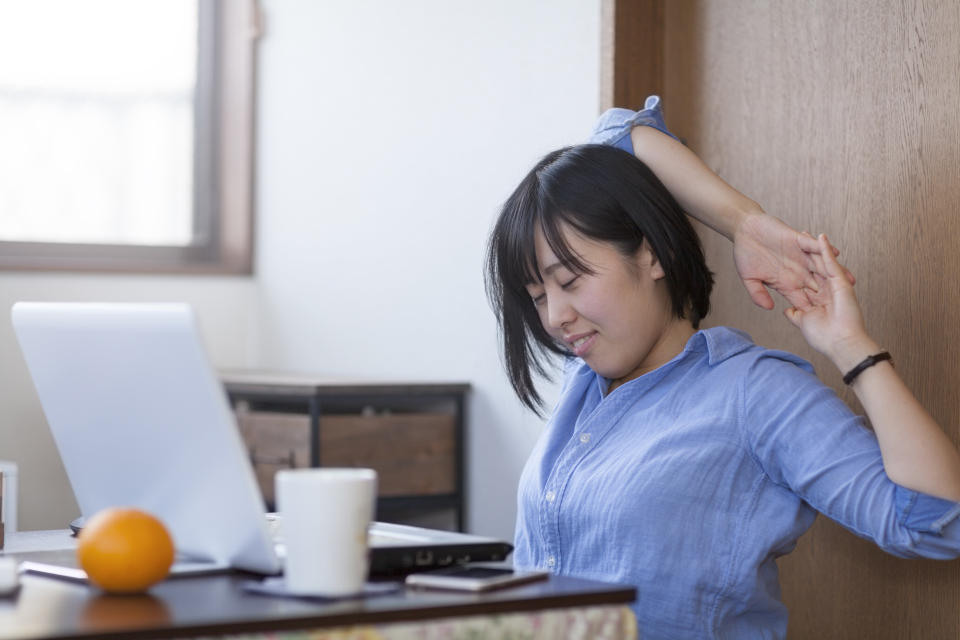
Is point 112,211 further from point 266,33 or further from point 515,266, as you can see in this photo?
point 515,266

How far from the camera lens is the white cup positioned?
2.70 ft

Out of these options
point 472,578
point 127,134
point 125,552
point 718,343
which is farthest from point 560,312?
point 127,134

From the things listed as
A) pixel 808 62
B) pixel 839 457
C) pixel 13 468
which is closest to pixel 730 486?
pixel 839 457

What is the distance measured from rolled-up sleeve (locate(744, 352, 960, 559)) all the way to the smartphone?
15.4 inches

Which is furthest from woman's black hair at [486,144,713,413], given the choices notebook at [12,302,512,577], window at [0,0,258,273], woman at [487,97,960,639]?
window at [0,0,258,273]

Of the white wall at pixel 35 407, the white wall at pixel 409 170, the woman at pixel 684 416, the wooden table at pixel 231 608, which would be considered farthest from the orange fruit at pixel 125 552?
the white wall at pixel 35 407

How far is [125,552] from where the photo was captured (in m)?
0.85

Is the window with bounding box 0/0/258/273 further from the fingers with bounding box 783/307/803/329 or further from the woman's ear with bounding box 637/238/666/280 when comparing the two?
the fingers with bounding box 783/307/803/329

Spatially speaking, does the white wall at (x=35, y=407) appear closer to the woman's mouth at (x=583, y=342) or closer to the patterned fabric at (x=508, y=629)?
the woman's mouth at (x=583, y=342)

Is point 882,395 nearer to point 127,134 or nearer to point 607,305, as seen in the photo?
point 607,305

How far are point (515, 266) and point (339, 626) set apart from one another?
710mm

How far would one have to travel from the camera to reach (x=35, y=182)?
10.5 feet

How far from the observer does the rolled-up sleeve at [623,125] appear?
1.53 m

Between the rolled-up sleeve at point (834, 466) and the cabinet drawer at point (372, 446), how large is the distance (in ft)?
4.61
